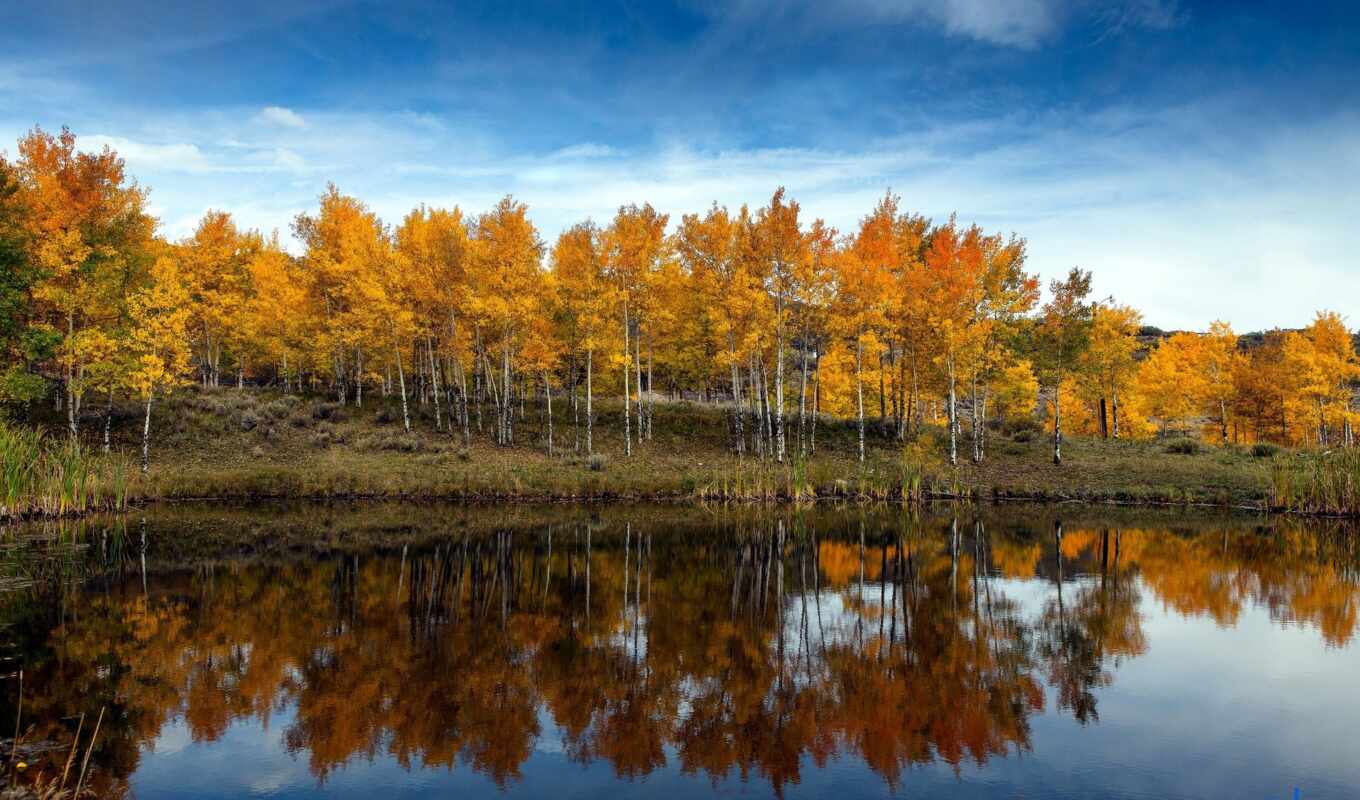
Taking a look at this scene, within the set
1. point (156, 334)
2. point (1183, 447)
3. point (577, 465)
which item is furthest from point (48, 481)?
point (1183, 447)

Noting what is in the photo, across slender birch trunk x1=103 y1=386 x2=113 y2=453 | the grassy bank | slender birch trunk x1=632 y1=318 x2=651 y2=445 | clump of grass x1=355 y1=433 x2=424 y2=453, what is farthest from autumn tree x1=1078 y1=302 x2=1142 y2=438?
slender birch trunk x1=103 y1=386 x2=113 y2=453

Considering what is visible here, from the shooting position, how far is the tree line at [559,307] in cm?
3569

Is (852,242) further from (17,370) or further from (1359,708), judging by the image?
(17,370)

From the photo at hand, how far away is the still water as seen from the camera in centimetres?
875

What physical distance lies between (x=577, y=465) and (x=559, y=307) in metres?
9.22

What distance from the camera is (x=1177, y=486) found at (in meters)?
35.9

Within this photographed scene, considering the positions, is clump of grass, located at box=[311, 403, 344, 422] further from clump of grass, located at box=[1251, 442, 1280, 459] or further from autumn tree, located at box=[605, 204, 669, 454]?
clump of grass, located at box=[1251, 442, 1280, 459]

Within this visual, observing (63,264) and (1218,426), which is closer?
(63,264)

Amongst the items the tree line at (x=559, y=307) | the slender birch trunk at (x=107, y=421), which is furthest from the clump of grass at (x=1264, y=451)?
the slender birch trunk at (x=107, y=421)

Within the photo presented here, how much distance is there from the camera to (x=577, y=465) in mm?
39062

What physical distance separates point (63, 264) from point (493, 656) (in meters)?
35.0

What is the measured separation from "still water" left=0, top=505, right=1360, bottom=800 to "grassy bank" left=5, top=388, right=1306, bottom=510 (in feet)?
38.5

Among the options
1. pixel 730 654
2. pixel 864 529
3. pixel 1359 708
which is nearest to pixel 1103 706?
pixel 1359 708

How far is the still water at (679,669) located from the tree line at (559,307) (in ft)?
57.8
